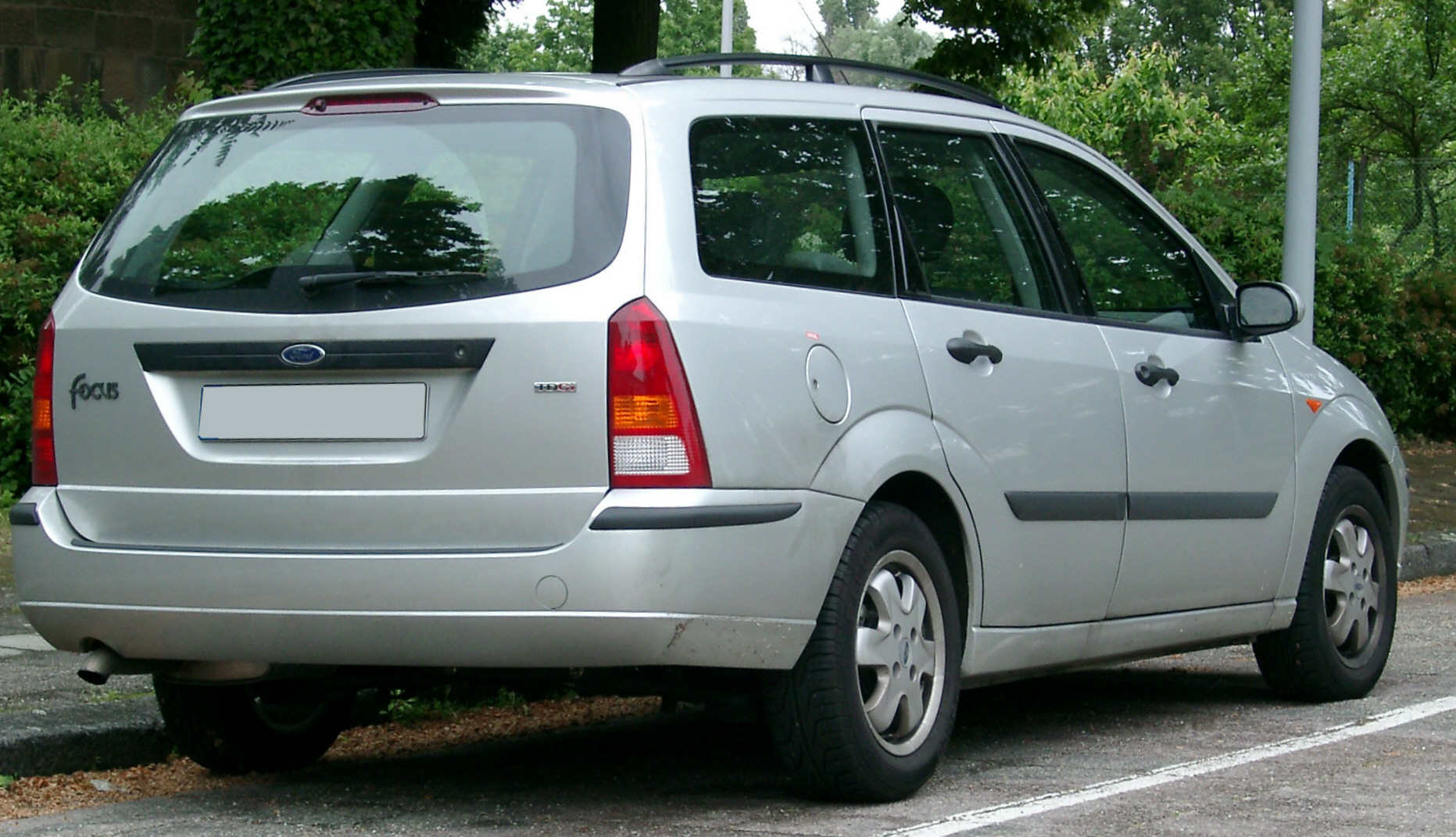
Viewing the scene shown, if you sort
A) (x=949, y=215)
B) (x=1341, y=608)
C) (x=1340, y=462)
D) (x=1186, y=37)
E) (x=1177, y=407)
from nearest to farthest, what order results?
(x=949, y=215), (x=1177, y=407), (x=1341, y=608), (x=1340, y=462), (x=1186, y=37)

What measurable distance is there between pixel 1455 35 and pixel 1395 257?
15.0m

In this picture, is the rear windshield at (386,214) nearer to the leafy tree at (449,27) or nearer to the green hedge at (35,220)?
the green hedge at (35,220)

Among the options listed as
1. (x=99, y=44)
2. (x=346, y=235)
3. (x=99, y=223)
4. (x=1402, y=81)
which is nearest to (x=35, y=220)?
(x=99, y=223)

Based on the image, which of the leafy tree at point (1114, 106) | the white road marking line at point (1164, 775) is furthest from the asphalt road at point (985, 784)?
the leafy tree at point (1114, 106)

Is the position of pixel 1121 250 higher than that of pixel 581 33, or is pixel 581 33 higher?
pixel 581 33

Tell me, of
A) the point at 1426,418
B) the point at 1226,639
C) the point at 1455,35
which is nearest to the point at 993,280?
the point at 1226,639

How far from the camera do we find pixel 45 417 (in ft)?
15.4

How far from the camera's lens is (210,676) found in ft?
15.1

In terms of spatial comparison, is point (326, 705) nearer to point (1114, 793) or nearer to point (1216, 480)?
point (1114, 793)

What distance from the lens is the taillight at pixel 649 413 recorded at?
13.6ft

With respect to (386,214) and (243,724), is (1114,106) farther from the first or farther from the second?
(386,214)

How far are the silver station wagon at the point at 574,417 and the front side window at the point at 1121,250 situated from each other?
13.1 inches

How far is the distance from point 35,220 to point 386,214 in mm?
5851

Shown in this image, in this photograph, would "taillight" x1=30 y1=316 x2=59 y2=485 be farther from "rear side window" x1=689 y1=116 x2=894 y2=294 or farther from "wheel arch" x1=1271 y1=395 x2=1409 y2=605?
"wheel arch" x1=1271 y1=395 x2=1409 y2=605
